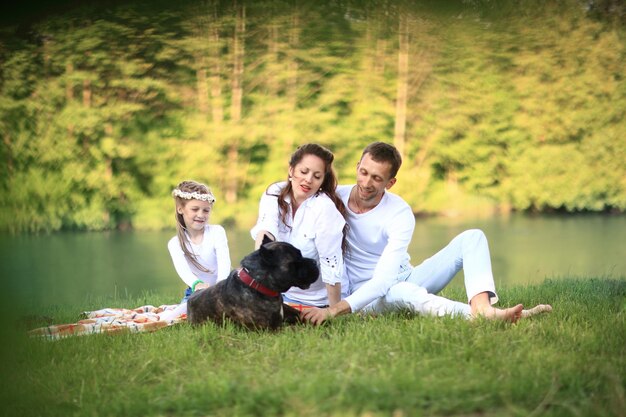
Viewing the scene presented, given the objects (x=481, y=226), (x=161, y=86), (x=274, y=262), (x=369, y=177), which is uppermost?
(x=161, y=86)

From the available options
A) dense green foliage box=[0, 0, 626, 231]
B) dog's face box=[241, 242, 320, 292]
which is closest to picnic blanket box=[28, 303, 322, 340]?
dog's face box=[241, 242, 320, 292]

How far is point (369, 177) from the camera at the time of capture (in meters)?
3.19

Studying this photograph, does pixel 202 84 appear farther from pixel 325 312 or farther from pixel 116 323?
pixel 325 312

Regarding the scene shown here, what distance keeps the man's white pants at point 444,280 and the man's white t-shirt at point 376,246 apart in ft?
0.30

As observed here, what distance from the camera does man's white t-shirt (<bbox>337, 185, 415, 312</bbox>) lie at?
3.11 m

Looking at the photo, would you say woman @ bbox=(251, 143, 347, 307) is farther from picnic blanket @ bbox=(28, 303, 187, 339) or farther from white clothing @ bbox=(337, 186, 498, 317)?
picnic blanket @ bbox=(28, 303, 187, 339)

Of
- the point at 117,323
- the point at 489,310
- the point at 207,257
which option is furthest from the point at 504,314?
the point at 117,323

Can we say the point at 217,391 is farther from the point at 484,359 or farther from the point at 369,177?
the point at 369,177

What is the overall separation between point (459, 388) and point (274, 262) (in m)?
0.97

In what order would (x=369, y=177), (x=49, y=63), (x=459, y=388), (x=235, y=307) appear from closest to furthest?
(x=459, y=388) < (x=235, y=307) < (x=369, y=177) < (x=49, y=63)

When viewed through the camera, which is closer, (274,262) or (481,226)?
(274,262)

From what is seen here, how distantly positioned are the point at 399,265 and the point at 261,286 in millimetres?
734

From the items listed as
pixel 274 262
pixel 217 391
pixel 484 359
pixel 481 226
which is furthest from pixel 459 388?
pixel 481 226

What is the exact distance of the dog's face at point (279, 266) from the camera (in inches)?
110
